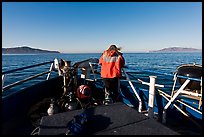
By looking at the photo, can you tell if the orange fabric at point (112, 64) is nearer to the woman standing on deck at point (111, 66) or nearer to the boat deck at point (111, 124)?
the woman standing on deck at point (111, 66)

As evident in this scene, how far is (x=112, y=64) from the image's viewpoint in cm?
486

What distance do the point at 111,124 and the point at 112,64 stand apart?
211 cm

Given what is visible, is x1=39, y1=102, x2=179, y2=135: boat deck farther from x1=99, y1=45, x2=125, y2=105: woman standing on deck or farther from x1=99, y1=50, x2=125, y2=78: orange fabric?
x1=99, y1=50, x2=125, y2=78: orange fabric

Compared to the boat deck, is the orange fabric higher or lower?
higher

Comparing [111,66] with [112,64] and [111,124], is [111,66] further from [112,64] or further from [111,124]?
[111,124]

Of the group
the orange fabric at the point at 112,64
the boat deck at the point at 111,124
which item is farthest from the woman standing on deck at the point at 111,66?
the boat deck at the point at 111,124

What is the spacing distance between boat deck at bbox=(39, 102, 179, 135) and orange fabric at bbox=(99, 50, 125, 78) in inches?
53.7

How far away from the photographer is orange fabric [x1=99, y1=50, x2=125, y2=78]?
4770mm

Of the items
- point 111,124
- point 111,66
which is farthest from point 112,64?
point 111,124

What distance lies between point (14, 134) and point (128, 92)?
3322 mm

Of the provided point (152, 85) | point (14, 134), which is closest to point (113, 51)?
Result: point (152, 85)

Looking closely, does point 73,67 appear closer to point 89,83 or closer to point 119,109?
point 89,83

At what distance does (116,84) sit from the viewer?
17.0 feet

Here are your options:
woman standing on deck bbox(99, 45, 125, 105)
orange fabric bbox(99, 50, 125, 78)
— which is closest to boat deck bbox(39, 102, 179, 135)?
woman standing on deck bbox(99, 45, 125, 105)
